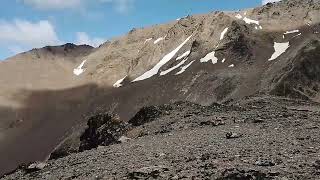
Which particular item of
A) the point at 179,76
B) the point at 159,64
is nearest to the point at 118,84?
the point at 159,64

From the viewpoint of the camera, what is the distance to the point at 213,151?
1828 centimetres

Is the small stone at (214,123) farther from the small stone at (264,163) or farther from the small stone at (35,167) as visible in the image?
the small stone at (264,163)

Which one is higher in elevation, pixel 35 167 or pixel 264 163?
pixel 35 167

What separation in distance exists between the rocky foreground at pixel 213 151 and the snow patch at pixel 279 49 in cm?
A: 9676

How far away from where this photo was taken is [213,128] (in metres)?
25.0

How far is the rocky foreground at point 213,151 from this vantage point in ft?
49.5

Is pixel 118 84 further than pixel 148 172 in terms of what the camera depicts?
Yes

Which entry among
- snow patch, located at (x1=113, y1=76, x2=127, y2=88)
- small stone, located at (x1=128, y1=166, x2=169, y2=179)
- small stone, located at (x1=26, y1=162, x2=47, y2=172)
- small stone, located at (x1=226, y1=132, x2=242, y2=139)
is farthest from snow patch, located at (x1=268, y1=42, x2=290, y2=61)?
small stone, located at (x1=128, y1=166, x2=169, y2=179)

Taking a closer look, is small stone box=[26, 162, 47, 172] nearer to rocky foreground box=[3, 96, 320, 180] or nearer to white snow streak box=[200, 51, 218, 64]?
rocky foreground box=[3, 96, 320, 180]

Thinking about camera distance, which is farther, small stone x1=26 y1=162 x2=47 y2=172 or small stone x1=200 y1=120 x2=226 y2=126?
small stone x1=200 y1=120 x2=226 y2=126

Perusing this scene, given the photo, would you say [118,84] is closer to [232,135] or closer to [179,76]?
[179,76]

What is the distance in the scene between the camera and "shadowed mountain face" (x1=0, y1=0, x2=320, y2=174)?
11238cm

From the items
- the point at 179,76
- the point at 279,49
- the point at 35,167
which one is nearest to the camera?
the point at 35,167

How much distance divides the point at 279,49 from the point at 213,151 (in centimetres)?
11567
